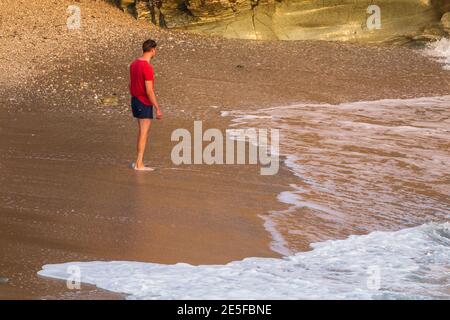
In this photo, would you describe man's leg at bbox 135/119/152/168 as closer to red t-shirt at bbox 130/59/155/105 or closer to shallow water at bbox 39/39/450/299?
red t-shirt at bbox 130/59/155/105

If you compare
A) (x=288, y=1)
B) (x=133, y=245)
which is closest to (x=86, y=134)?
(x=133, y=245)

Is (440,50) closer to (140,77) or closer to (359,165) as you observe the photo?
(359,165)

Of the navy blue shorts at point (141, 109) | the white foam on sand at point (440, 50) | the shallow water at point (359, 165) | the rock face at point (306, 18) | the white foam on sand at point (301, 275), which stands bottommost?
the white foam on sand at point (301, 275)

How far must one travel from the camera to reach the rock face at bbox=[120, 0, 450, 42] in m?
18.5

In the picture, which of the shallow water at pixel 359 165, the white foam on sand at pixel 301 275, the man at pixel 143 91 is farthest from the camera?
the man at pixel 143 91

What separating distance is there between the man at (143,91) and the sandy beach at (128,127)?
0.31 m

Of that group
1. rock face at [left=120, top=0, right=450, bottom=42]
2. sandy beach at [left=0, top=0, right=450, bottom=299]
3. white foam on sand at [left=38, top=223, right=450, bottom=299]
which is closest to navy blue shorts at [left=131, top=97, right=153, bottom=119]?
sandy beach at [left=0, top=0, right=450, bottom=299]

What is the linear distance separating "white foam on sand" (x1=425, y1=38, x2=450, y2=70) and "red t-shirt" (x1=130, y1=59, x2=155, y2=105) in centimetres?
942

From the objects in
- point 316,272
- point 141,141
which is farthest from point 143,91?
point 316,272

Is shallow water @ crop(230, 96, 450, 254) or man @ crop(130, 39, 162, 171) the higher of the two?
man @ crop(130, 39, 162, 171)

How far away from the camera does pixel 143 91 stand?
32.2 ft

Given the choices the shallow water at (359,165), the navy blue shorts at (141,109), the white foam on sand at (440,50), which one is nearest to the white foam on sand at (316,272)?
the shallow water at (359,165)

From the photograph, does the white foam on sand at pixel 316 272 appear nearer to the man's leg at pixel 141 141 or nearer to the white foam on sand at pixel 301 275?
the white foam on sand at pixel 301 275

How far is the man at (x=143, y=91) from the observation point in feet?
31.9
